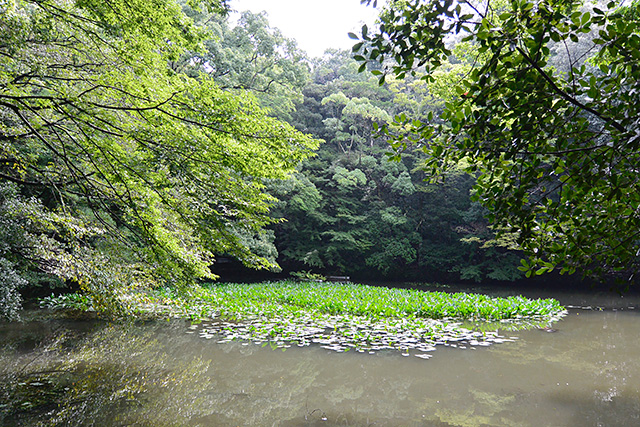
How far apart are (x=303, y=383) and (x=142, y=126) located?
332cm

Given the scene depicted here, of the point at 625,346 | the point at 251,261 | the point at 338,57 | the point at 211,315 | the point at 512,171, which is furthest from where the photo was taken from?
the point at 338,57

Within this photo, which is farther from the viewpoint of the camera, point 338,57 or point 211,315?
point 338,57

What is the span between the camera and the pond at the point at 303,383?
3213mm

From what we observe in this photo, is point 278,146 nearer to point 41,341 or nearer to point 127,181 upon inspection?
point 127,181

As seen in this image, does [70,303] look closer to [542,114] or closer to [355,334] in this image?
[355,334]

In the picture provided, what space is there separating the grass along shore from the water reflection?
1.39 ft

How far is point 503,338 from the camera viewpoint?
20.2 ft

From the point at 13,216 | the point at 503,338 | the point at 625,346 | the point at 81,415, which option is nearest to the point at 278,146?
the point at 81,415

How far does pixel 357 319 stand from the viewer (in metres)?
7.38

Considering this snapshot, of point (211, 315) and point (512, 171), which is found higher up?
point (512, 171)

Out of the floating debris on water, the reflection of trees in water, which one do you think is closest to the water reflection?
the reflection of trees in water

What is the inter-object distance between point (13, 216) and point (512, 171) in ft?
21.9

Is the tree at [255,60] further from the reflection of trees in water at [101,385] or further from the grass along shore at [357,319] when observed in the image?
the reflection of trees in water at [101,385]

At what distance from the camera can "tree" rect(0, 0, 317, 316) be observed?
3.52m
